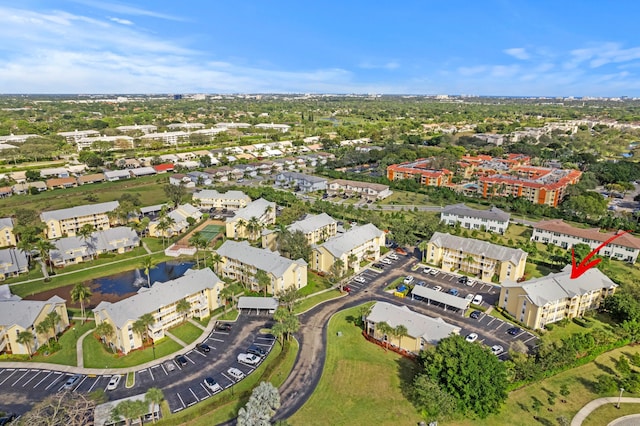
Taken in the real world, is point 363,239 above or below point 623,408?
above

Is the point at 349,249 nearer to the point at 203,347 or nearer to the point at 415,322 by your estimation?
the point at 415,322

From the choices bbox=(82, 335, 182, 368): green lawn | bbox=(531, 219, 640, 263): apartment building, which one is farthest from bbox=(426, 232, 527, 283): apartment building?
bbox=(82, 335, 182, 368): green lawn

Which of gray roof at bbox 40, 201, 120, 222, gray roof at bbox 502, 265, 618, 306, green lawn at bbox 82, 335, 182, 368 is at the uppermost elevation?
gray roof at bbox 40, 201, 120, 222

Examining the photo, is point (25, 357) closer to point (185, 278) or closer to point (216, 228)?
point (185, 278)

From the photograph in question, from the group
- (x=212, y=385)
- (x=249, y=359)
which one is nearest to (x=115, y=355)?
(x=212, y=385)

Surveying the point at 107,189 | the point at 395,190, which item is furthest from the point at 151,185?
the point at 395,190

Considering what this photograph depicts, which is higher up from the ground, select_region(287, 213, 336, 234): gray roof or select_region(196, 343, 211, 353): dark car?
select_region(287, 213, 336, 234): gray roof

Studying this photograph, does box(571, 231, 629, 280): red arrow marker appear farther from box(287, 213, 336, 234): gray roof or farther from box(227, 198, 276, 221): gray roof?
box(227, 198, 276, 221): gray roof
